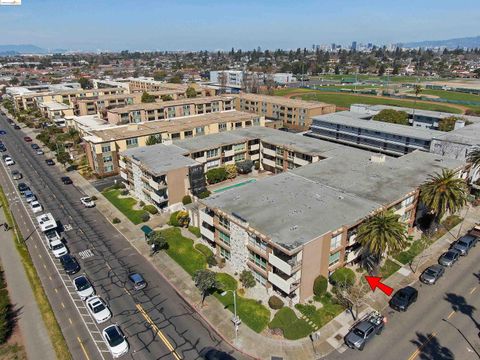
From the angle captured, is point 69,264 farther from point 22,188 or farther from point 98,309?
point 22,188

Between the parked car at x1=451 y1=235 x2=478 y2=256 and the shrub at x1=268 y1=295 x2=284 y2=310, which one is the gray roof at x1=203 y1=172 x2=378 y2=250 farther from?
the parked car at x1=451 y1=235 x2=478 y2=256

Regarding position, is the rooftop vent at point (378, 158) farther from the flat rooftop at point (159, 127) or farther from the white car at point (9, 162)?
the white car at point (9, 162)

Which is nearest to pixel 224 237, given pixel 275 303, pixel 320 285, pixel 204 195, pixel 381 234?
pixel 275 303

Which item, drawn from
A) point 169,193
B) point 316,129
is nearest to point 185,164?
point 169,193

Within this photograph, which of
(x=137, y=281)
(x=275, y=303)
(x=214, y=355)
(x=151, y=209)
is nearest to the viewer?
(x=214, y=355)

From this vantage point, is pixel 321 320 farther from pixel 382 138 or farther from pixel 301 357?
pixel 382 138

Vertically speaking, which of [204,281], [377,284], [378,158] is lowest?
[377,284]
